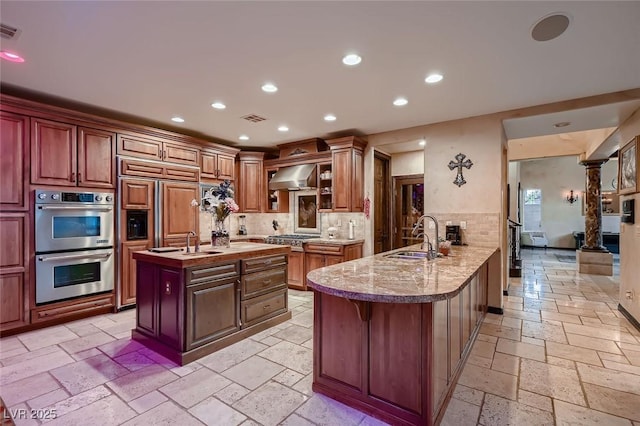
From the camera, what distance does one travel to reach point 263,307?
348cm

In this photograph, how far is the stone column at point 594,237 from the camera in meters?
6.44

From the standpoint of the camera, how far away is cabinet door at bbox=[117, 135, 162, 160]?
163 inches

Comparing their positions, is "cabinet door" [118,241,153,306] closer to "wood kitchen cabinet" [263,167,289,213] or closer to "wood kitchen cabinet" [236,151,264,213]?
"wood kitchen cabinet" [236,151,264,213]

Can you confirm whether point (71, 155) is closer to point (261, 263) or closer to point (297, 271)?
point (261, 263)

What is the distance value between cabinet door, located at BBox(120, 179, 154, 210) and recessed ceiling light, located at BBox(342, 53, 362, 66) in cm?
326

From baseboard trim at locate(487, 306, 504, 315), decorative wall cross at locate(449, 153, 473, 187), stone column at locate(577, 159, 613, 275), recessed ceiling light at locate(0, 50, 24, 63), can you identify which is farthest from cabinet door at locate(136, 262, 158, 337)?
stone column at locate(577, 159, 613, 275)

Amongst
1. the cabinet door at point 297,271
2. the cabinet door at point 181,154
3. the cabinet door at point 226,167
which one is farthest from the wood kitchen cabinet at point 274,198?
the cabinet door at point 181,154

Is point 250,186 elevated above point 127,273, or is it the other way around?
point 250,186

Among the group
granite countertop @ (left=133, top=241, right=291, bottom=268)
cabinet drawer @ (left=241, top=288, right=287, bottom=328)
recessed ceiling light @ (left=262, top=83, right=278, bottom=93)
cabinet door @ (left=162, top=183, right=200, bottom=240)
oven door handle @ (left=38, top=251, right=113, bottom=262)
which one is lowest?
cabinet drawer @ (left=241, top=288, right=287, bottom=328)

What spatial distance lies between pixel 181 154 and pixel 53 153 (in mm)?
1569

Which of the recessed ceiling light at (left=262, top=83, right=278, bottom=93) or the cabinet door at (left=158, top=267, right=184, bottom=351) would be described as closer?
the cabinet door at (left=158, top=267, right=184, bottom=351)

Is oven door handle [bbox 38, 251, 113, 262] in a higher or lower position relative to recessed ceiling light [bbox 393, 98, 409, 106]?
lower

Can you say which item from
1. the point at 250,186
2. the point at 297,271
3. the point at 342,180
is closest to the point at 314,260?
the point at 297,271

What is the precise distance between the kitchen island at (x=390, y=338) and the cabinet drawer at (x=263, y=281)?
1.21m
